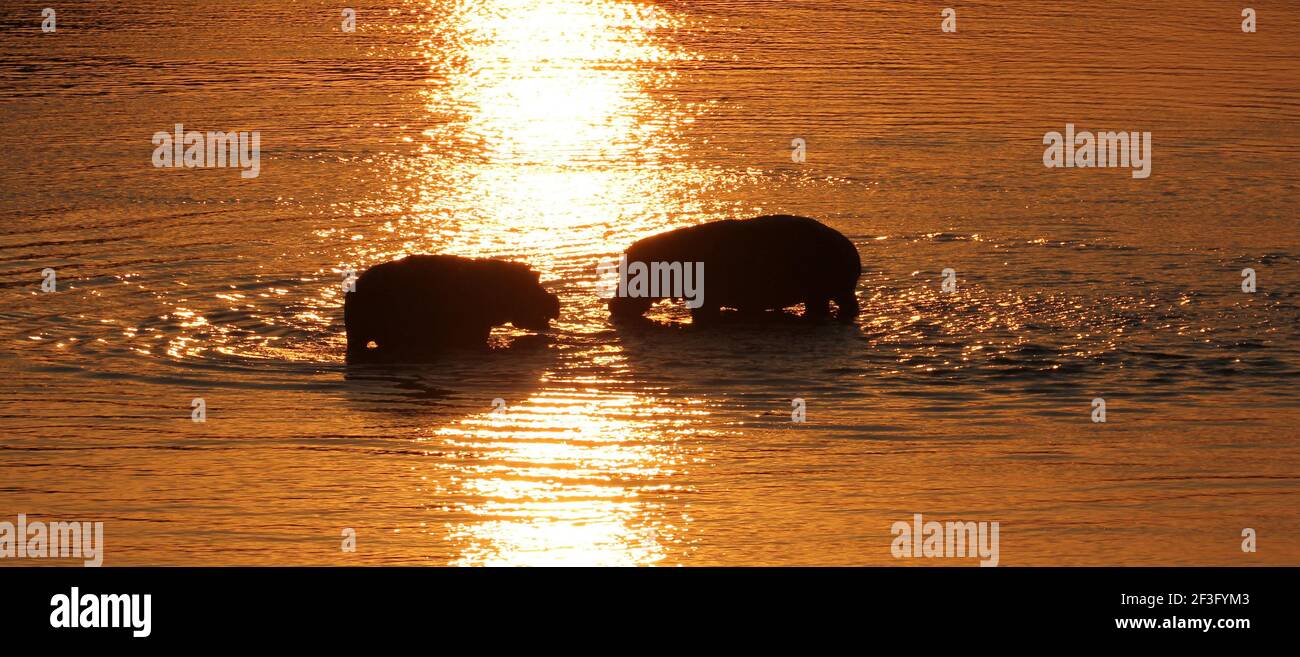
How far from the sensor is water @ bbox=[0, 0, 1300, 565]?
1510 centimetres

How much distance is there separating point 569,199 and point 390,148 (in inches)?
248

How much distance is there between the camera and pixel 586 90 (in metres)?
43.1

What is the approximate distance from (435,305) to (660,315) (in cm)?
337

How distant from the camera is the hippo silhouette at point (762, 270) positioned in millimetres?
22719

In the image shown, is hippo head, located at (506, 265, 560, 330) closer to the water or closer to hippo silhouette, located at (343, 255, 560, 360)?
hippo silhouette, located at (343, 255, 560, 360)

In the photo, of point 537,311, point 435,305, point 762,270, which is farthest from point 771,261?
point 435,305

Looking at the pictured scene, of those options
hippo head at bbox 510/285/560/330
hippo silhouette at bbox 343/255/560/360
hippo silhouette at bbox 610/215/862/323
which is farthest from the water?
hippo silhouette at bbox 610/215/862/323

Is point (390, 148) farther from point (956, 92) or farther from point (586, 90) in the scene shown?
point (956, 92)

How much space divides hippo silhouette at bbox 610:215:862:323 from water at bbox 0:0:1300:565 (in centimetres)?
70

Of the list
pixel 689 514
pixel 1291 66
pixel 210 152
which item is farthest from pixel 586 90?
pixel 689 514

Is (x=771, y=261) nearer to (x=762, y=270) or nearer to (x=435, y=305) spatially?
(x=762, y=270)

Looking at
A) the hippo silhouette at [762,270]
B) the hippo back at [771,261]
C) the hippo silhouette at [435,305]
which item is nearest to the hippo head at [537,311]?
the hippo silhouette at [435,305]

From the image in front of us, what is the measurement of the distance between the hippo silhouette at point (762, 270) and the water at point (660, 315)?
704 millimetres

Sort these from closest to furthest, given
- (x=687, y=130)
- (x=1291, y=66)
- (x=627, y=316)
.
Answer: (x=627, y=316) < (x=687, y=130) < (x=1291, y=66)
